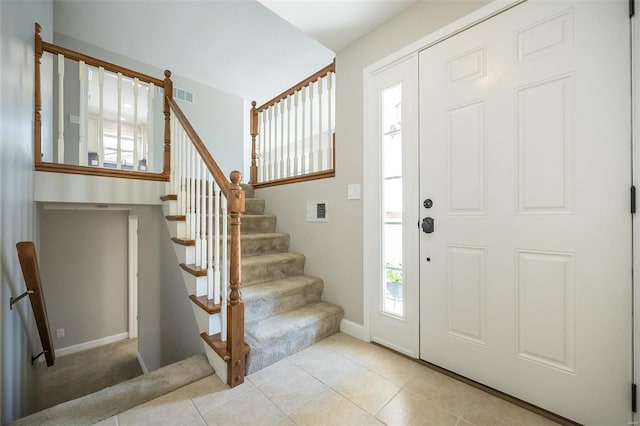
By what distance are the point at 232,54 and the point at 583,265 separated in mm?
4427

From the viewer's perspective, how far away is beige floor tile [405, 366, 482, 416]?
139 centimetres

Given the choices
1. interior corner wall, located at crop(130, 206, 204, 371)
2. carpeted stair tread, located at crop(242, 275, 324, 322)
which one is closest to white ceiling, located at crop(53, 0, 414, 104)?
carpeted stair tread, located at crop(242, 275, 324, 322)

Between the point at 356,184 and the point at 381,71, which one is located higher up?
the point at 381,71

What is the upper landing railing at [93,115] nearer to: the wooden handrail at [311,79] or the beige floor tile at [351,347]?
the wooden handrail at [311,79]

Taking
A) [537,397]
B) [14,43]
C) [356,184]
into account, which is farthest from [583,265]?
[14,43]

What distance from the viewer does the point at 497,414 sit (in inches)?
51.8

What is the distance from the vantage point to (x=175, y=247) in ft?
7.30

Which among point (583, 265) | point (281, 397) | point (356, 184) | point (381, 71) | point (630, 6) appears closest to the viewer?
point (630, 6)

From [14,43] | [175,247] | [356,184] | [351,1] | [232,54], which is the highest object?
[232,54]

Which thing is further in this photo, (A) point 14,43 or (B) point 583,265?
(A) point 14,43

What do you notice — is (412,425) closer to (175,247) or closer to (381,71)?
(175,247)

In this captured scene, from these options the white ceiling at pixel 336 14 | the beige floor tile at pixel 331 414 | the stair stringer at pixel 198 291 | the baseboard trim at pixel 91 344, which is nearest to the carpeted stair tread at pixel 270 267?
the stair stringer at pixel 198 291

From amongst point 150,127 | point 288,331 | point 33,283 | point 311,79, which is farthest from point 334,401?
point 150,127

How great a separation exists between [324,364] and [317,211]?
130 cm
